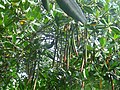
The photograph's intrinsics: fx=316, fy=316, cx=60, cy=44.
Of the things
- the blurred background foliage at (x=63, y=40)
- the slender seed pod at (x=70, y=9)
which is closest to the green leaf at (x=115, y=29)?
the blurred background foliage at (x=63, y=40)

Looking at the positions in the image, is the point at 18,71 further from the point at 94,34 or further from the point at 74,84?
the point at 94,34

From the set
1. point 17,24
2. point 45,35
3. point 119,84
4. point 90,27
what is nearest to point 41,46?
point 45,35

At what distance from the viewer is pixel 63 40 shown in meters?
1.37

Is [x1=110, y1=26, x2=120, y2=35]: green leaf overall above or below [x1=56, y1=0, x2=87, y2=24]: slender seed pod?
below

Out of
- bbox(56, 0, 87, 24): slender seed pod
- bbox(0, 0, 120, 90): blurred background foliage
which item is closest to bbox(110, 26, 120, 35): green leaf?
bbox(0, 0, 120, 90): blurred background foliage

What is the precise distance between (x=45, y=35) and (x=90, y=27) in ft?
0.97

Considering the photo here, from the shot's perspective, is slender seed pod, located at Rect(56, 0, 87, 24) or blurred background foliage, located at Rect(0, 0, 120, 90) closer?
slender seed pod, located at Rect(56, 0, 87, 24)

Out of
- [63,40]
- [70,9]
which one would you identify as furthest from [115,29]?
[70,9]

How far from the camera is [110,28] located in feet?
4.39

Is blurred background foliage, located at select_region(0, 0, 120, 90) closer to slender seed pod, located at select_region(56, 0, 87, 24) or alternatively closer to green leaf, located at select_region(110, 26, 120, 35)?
green leaf, located at select_region(110, 26, 120, 35)

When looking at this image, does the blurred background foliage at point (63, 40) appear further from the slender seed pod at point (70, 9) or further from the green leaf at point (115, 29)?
the slender seed pod at point (70, 9)

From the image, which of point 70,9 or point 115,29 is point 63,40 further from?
point 70,9

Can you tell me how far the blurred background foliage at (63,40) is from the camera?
4.43 ft

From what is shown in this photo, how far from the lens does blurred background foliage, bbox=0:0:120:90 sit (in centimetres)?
135
